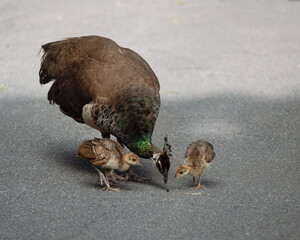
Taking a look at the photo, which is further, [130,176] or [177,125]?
[177,125]

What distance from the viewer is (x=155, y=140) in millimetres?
6395

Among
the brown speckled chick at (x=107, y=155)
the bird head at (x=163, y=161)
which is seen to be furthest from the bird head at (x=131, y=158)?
the bird head at (x=163, y=161)

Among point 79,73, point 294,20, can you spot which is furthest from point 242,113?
point 294,20

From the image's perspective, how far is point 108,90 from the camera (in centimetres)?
539

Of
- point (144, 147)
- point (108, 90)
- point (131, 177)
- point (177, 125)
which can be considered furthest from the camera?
point (177, 125)

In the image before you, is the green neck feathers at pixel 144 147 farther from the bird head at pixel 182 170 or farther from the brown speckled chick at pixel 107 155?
the bird head at pixel 182 170

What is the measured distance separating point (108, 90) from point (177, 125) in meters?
1.61

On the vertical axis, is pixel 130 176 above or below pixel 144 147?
below

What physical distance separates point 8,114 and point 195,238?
3.61 m

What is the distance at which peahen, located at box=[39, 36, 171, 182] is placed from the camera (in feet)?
16.9

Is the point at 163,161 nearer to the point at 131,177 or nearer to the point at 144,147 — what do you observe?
the point at 144,147

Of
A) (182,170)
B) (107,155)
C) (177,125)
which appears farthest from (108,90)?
(177,125)

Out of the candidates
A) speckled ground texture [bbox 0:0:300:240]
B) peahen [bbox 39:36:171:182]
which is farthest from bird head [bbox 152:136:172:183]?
speckled ground texture [bbox 0:0:300:240]

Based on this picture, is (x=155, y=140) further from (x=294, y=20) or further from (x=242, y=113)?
(x=294, y=20)
